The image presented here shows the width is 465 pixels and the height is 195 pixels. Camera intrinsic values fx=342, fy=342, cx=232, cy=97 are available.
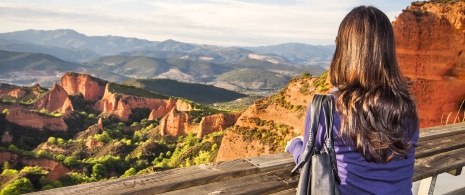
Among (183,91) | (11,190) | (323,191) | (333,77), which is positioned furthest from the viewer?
(183,91)

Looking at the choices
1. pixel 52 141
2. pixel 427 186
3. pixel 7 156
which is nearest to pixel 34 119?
pixel 52 141

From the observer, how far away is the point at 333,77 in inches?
90.9

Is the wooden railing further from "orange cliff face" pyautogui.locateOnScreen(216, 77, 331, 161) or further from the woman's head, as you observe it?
"orange cliff face" pyautogui.locateOnScreen(216, 77, 331, 161)

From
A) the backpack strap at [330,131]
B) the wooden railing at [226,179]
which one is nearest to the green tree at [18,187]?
the wooden railing at [226,179]

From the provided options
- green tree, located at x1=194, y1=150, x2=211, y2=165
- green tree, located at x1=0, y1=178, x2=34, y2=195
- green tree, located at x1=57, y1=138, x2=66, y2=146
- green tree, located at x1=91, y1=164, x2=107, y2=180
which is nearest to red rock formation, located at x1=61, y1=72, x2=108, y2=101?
green tree, located at x1=57, y1=138, x2=66, y2=146

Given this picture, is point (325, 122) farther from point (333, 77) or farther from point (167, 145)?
point (167, 145)

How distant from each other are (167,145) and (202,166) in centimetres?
5175

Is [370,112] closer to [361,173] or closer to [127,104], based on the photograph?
[361,173]

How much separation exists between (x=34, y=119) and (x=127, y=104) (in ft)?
62.0

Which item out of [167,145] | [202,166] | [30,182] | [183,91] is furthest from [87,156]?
[183,91]

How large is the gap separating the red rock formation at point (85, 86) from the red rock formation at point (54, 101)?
17.2ft

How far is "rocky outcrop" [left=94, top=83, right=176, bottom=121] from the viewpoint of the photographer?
72375 millimetres

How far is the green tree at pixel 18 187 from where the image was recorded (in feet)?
89.8

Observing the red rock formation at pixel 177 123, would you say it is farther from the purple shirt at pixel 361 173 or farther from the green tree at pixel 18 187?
the purple shirt at pixel 361 173
